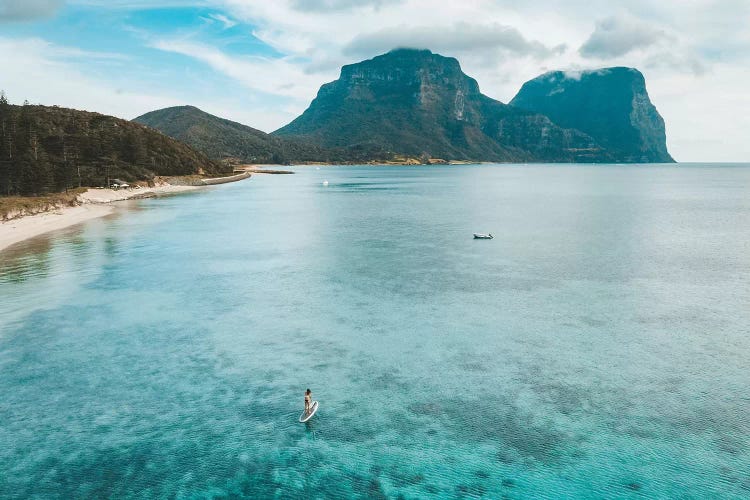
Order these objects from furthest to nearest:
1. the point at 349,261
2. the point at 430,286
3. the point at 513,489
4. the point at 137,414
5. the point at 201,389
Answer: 1. the point at 349,261
2. the point at 430,286
3. the point at 201,389
4. the point at 137,414
5. the point at 513,489

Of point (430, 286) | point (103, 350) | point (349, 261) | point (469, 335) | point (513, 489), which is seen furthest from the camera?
point (349, 261)

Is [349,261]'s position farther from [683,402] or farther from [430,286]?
[683,402]

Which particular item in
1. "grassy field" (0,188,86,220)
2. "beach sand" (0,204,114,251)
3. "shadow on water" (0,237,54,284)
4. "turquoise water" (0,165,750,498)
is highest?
"grassy field" (0,188,86,220)

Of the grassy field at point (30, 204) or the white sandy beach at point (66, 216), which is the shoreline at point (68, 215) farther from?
the grassy field at point (30, 204)

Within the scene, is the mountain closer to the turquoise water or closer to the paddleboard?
the turquoise water

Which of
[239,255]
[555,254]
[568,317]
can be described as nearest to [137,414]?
[568,317]

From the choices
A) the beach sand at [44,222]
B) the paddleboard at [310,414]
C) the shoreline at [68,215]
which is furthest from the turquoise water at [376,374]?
the shoreline at [68,215]

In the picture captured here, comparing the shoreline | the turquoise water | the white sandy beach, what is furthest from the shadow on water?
the white sandy beach
